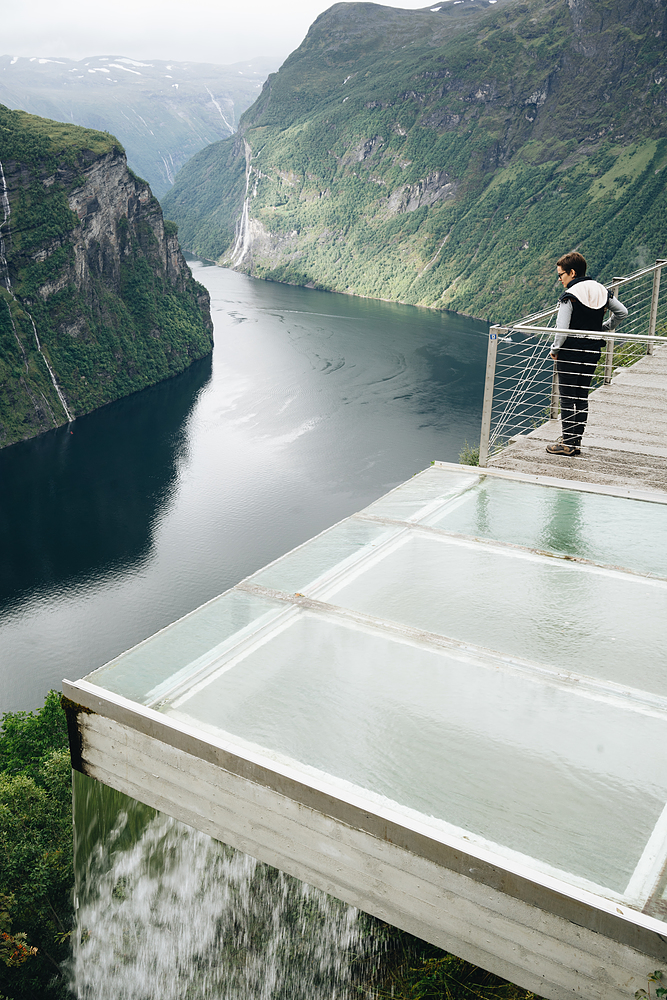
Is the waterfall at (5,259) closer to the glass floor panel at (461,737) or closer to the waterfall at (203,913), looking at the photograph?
the waterfall at (203,913)

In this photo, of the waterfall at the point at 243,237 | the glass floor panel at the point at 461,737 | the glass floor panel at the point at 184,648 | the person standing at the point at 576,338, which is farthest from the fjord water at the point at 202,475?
the waterfall at the point at 243,237

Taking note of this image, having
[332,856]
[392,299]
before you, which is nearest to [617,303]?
[332,856]

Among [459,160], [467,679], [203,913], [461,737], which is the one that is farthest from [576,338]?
[459,160]

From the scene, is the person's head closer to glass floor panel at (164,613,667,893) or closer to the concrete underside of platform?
glass floor panel at (164,613,667,893)

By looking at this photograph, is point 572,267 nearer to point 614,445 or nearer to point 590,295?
point 590,295

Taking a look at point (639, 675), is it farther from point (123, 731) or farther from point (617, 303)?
point (617, 303)

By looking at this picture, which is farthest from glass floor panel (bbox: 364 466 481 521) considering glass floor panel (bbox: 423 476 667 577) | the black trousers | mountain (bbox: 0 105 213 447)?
mountain (bbox: 0 105 213 447)
